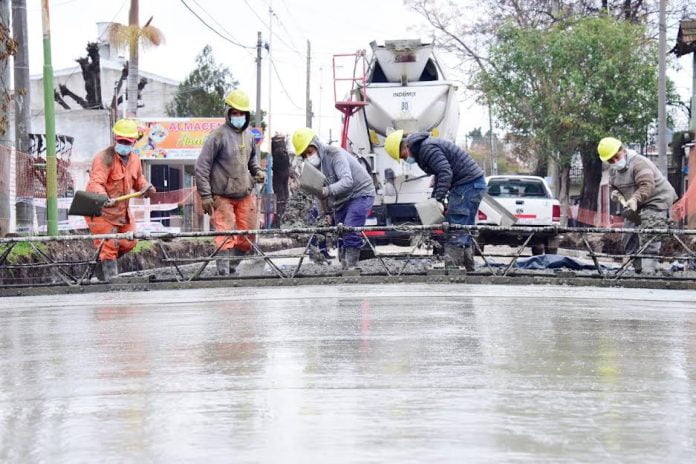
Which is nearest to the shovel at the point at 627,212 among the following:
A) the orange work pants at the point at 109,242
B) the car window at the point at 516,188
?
the orange work pants at the point at 109,242

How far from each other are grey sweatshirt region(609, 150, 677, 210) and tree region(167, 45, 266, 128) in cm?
4787

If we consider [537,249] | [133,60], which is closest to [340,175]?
[537,249]

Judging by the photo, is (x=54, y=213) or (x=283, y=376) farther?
(x=54, y=213)

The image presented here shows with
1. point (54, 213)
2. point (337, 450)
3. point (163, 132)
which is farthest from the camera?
point (163, 132)

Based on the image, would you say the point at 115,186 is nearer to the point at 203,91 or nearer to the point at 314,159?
the point at 314,159

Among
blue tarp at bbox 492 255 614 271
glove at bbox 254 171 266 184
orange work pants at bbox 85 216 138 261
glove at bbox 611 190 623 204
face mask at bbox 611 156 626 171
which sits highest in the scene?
face mask at bbox 611 156 626 171

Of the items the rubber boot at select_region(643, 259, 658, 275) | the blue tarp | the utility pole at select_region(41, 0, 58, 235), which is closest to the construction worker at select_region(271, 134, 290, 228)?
the utility pole at select_region(41, 0, 58, 235)

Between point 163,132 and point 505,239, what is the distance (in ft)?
76.4

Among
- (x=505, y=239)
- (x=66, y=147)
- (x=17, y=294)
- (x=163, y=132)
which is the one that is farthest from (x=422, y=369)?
(x=163, y=132)

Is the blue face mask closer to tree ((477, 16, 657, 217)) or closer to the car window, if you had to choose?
the car window

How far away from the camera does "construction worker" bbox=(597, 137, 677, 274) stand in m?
12.2

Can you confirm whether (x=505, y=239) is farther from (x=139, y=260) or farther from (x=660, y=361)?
(x=660, y=361)

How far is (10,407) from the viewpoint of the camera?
437 centimetres

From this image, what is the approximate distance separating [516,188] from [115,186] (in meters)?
11.2
